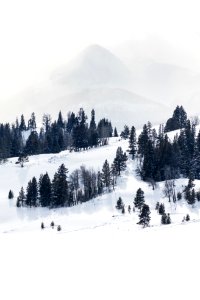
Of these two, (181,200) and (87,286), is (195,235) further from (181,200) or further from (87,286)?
(181,200)

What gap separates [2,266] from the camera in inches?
643

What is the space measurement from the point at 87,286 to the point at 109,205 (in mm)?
71708

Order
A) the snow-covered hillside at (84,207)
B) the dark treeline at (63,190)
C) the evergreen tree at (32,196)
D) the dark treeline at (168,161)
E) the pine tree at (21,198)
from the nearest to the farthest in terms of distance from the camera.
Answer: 1. the snow-covered hillside at (84,207)
2. the pine tree at (21,198)
3. the dark treeline at (63,190)
4. the evergreen tree at (32,196)
5. the dark treeline at (168,161)

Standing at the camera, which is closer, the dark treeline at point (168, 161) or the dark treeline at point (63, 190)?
the dark treeline at point (63, 190)

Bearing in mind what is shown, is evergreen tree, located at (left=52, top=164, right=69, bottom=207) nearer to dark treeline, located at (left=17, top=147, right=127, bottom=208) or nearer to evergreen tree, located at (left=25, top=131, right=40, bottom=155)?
dark treeline, located at (left=17, top=147, right=127, bottom=208)

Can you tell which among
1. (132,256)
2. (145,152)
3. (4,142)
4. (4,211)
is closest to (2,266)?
(132,256)

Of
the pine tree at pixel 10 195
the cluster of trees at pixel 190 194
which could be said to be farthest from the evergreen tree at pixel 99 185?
the pine tree at pixel 10 195

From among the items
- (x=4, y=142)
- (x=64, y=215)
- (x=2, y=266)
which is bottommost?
(x=64, y=215)

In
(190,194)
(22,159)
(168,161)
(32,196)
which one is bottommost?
(32,196)

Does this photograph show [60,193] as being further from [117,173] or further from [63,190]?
[117,173]

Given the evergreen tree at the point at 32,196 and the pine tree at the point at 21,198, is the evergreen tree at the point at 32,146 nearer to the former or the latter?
the evergreen tree at the point at 32,196

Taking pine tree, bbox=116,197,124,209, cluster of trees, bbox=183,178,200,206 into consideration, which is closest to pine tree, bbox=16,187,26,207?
pine tree, bbox=116,197,124,209

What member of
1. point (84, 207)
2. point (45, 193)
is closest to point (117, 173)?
point (84, 207)

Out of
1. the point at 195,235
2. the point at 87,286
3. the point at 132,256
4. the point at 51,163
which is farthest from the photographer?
the point at 51,163
